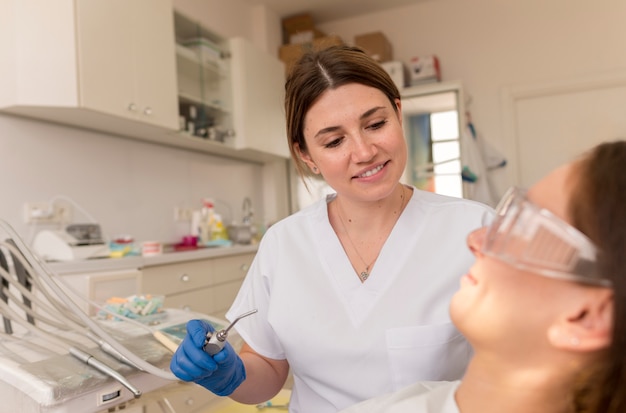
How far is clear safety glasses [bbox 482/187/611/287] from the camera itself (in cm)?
52

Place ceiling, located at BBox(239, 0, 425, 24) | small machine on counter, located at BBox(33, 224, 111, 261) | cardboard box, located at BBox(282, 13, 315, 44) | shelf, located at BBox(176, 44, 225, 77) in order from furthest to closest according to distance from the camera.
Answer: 1. cardboard box, located at BBox(282, 13, 315, 44)
2. ceiling, located at BBox(239, 0, 425, 24)
3. shelf, located at BBox(176, 44, 225, 77)
4. small machine on counter, located at BBox(33, 224, 111, 261)

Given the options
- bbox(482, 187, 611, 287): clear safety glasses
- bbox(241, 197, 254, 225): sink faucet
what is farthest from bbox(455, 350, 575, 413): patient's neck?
bbox(241, 197, 254, 225): sink faucet

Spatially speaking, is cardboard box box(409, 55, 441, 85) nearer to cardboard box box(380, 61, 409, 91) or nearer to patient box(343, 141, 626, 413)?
cardboard box box(380, 61, 409, 91)

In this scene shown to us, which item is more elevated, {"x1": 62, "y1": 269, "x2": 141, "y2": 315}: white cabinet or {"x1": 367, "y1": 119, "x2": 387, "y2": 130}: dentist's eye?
Result: {"x1": 367, "y1": 119, "x2": 387, "y2": 130}: dentist's eye

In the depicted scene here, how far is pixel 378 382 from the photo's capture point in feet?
3.14

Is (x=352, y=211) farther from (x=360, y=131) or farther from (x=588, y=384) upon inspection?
(x=588, y=384)

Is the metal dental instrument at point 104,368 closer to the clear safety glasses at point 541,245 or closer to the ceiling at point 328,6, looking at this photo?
the clear safety glasses at point 541,245

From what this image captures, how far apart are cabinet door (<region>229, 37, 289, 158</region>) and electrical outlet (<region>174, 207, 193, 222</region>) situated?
573 millimetres

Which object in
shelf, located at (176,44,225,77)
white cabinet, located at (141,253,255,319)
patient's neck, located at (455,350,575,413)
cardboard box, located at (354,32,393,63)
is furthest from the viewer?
cardboard box, located at (354,32,393,63)

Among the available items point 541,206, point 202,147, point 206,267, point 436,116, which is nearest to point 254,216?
point 202,147

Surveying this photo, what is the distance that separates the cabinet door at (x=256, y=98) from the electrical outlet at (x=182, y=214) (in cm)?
57

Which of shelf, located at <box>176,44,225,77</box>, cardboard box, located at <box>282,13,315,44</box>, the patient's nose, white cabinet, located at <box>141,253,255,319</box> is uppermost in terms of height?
cardboard box, located at <box>282,13,315,44</box>

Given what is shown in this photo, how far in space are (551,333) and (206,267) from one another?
2.34 meters

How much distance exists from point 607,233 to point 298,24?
13.9 feet
